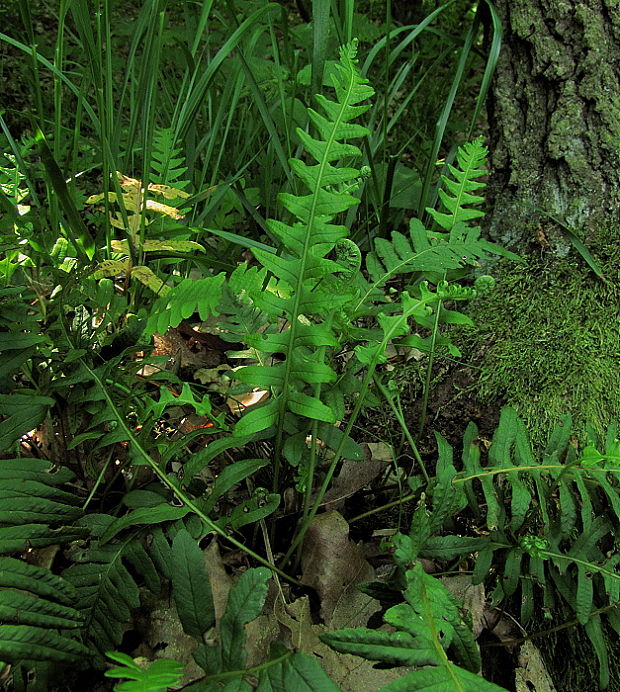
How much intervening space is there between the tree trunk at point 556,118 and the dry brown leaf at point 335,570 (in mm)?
946

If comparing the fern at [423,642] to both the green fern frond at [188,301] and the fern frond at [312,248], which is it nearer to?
the fern frond at [312,248]

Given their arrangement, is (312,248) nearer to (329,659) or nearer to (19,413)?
(19,413)

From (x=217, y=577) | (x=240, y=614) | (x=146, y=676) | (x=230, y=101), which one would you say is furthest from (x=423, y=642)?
(x=230, y=101)

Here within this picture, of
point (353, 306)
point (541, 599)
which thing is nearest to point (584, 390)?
point (541, 599)

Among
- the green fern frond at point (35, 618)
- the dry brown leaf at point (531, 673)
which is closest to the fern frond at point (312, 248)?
the green fern frond at point (35, 618)

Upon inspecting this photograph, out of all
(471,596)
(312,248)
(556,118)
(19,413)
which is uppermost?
(556,118)

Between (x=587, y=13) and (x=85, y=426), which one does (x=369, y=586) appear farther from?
(x=587, y=13)

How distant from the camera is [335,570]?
108cm

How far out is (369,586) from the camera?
914 millimetres

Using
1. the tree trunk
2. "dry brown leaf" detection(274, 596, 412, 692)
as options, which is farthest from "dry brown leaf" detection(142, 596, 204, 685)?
the tree trunk

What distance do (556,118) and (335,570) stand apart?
1237 mm

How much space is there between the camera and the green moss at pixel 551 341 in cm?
136

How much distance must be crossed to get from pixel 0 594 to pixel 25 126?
2549 mm

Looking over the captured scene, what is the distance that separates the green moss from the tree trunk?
0.32ft
